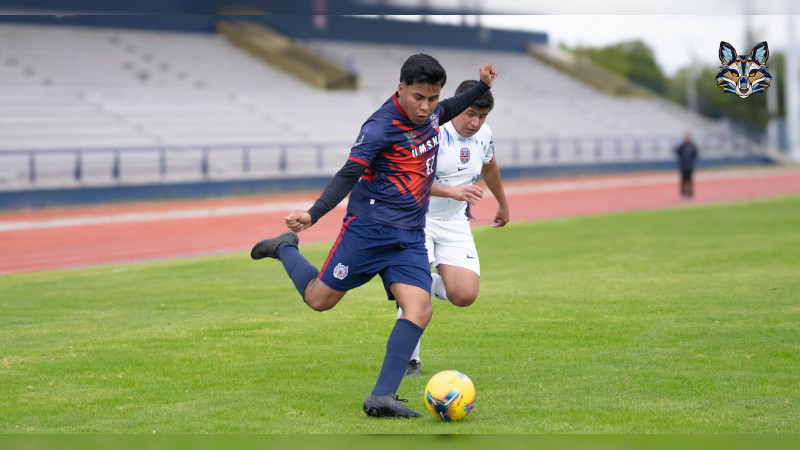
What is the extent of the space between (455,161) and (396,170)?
4.36 ft

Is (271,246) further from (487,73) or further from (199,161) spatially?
(199,161)

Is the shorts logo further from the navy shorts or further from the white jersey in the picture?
the white jersey

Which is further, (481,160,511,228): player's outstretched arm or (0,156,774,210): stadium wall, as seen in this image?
(0,156,774,210): stadium wall

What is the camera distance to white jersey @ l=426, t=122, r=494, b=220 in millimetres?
7012

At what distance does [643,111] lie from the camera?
53344 millimetres

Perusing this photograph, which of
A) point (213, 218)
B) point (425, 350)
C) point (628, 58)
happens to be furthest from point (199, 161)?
point (628, 58)

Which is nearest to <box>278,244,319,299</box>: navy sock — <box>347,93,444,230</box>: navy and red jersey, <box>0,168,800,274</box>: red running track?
<box>347,93,444,230</box>: navy and red jersey

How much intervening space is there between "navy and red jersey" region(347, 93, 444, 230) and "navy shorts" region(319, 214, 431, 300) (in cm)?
7

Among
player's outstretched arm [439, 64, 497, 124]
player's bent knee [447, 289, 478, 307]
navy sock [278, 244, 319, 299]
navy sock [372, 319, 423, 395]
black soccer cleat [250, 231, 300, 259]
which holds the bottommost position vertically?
navy sock [372, 319, 423, 395]

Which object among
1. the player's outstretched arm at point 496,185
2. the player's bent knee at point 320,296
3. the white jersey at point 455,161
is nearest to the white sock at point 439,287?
the white jersey at point 455,161

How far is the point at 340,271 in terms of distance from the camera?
5.82 metres

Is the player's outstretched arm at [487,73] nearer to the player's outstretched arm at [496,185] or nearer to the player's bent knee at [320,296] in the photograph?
the player's outstretched arm at [496,185]

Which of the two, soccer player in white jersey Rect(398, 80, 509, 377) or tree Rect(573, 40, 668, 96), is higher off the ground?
tree Rect(573, 40, 668, 96)

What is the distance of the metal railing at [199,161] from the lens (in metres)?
25.5
